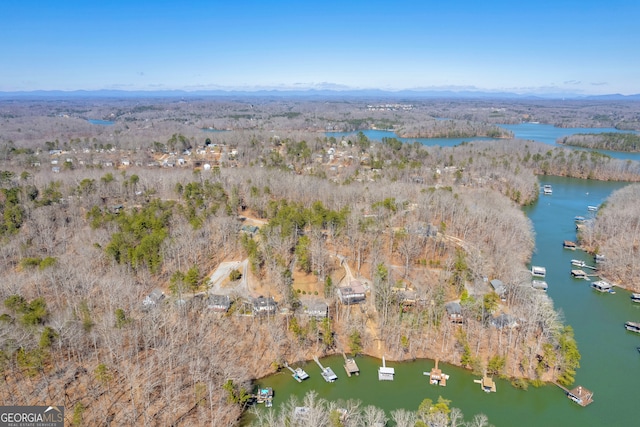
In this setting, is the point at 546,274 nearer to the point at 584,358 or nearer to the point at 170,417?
the point at 584,358

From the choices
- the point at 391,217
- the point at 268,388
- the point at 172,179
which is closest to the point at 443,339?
the point at 268,388

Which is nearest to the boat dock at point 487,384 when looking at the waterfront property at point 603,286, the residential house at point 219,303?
the residential house at point 219,303

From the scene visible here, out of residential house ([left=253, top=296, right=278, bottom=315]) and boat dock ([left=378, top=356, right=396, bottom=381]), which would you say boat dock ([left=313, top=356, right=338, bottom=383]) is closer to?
boat dock ([left=378, top=356, right=396, bottom=381])

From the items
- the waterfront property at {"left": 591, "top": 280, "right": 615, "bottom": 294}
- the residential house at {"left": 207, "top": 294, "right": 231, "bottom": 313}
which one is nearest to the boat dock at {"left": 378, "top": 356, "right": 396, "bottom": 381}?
the residential house at {"left": 207, "top": 294, "right": 231, "bottom": 313}

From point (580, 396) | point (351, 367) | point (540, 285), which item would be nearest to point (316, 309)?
point (351, 367)

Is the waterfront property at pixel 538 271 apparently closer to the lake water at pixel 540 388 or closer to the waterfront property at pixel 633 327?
the lake water at pixel 540 388
